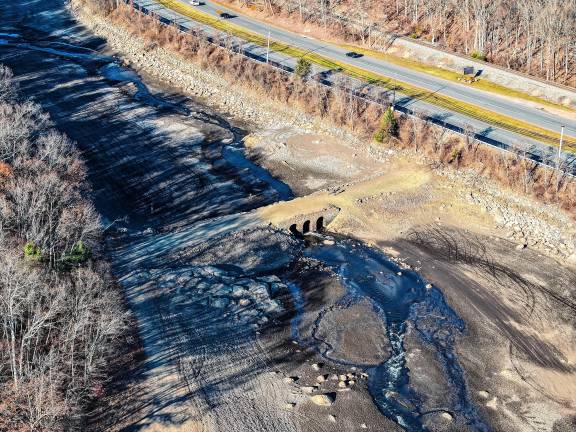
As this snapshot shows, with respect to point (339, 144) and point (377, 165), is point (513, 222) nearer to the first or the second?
point (377, 165)

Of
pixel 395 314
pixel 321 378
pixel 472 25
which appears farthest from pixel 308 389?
pixel 472 25

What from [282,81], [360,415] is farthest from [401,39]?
[360,415]

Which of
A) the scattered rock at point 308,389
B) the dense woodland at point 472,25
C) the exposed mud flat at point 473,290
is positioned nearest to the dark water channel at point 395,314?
the exposed mud flat at point 473,290

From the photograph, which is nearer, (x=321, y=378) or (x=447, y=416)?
(x=447, y=416)

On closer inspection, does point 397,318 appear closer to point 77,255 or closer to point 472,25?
point 77,255

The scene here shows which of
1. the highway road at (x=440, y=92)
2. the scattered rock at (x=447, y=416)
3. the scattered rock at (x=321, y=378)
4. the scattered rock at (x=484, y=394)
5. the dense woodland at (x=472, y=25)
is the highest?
the dense woodland at (x=472, y=25)

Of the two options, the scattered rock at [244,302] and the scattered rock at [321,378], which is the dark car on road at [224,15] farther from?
the scattered rock at [321,378]

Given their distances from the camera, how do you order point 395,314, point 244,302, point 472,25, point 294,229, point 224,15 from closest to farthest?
point 244,302
point 395,314
point 294,229
point 472,25
point 224,15

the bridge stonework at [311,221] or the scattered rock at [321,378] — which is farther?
the bridge stonework at [311,221]
